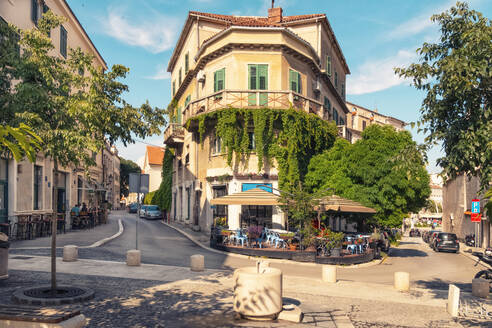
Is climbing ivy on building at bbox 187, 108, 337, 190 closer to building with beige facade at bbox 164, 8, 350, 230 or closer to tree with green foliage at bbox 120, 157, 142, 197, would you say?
building with beige facade at bbox 164, 8, 350, 230

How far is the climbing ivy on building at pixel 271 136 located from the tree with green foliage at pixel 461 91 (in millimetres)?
15301

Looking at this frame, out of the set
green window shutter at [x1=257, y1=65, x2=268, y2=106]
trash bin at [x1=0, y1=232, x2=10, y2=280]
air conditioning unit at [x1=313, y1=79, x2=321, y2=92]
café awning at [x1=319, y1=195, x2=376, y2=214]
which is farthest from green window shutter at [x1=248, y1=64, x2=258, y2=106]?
trash bin at [x1=0, y1=232, x2=10, y2=280]

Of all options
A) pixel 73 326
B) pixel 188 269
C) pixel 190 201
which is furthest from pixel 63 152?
pixel 190 201

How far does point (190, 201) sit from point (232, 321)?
23814mm

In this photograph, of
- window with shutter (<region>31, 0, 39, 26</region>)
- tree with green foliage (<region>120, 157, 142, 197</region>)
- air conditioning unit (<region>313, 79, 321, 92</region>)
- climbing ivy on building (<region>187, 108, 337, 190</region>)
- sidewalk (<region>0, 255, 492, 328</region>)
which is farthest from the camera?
tree with green foliage (<region>120, 157, 142, 197</region>)

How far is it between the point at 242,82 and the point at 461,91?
1864 cm

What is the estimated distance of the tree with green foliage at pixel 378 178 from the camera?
21.0 m

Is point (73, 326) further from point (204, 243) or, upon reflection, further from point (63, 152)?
point (204, 243)

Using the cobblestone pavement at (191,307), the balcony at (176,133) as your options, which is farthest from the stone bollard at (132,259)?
the balcony at (176,133)

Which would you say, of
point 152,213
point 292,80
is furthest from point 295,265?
point 152,213

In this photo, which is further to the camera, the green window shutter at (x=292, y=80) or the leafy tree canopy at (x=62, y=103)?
the green window shutter at (x=292, y=80)

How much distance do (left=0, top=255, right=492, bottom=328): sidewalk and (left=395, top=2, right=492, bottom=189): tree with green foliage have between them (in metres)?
3.38

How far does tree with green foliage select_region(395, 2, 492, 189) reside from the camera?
7793 millimetres

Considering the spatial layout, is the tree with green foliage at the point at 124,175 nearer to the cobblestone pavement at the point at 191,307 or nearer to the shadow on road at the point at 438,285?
the shadow on road at the point at 438,285
